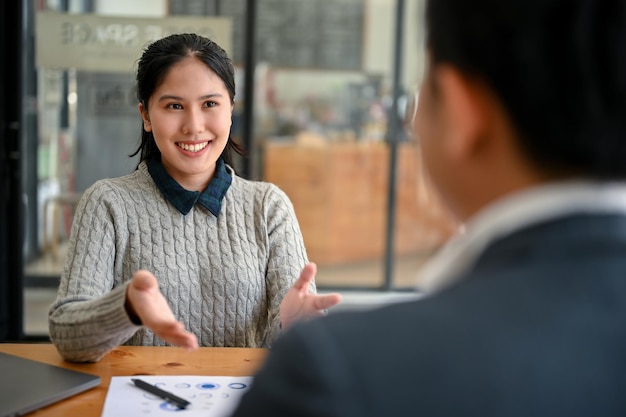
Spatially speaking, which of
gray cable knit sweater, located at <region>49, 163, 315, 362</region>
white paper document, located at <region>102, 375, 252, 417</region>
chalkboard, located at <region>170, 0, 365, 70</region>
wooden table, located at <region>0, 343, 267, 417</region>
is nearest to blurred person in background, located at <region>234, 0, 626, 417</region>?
white paper document, located at <region>102, 375, 252, 417</region>

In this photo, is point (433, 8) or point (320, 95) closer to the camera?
point (433, 8)

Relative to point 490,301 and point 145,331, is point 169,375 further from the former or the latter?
point 490,301

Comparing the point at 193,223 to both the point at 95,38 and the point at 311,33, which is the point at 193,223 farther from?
the point at 311,33

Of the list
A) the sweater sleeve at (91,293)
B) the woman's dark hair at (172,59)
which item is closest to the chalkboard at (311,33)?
the woman's dark hair at (172,59)

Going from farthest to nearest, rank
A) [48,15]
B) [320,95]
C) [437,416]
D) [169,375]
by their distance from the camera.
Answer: [320,95]
[48,15]
[169,375]
[437,416]

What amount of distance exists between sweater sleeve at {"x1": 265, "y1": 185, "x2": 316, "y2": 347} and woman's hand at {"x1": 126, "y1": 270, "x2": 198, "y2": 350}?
443 mm

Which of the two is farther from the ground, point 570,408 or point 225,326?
point 570,408

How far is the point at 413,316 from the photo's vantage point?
486 mm

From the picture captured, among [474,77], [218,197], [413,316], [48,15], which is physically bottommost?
[218,197]

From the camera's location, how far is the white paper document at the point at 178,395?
119cm

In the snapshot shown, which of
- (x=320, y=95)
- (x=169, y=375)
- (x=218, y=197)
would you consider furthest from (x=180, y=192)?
(x=320, y=95)

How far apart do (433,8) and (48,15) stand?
11.4ft

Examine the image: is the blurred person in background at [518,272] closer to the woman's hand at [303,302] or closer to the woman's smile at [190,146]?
the woman's hand at [303,302]

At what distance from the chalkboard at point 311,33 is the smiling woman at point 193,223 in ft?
8.79
